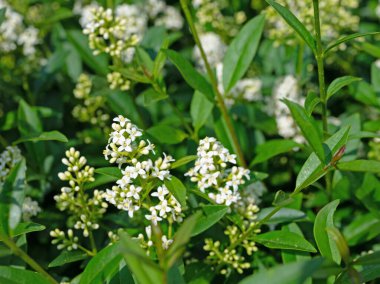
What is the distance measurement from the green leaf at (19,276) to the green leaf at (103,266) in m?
0.21

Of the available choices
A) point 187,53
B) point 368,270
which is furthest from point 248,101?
point 368,270

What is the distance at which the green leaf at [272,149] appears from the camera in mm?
3838

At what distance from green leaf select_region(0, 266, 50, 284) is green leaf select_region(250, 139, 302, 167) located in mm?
1683

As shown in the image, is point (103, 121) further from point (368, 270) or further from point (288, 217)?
point (368, 270)

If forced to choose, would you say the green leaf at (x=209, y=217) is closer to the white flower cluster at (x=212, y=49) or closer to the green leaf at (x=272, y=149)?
the green leaf at (x=272, y=149)

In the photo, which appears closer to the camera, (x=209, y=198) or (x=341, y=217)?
(x=209, y=198)

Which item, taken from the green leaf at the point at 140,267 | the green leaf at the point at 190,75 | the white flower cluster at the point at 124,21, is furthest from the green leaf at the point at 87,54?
the green leaf at the point at 140,267

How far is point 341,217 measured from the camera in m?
4.17

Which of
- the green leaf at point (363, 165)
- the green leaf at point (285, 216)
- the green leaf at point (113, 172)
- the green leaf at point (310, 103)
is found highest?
the green leaf at point (113, 172)

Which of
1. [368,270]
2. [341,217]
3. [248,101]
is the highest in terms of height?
[248,101]

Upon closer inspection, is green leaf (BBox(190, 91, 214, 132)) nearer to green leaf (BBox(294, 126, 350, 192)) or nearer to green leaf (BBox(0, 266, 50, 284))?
green leaf (BBox(294, 126, 350, 192))

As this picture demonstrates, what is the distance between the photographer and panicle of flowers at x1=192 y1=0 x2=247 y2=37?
5.12 metres

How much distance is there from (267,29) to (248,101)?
3.44 ft

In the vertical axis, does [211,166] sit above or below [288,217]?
above
